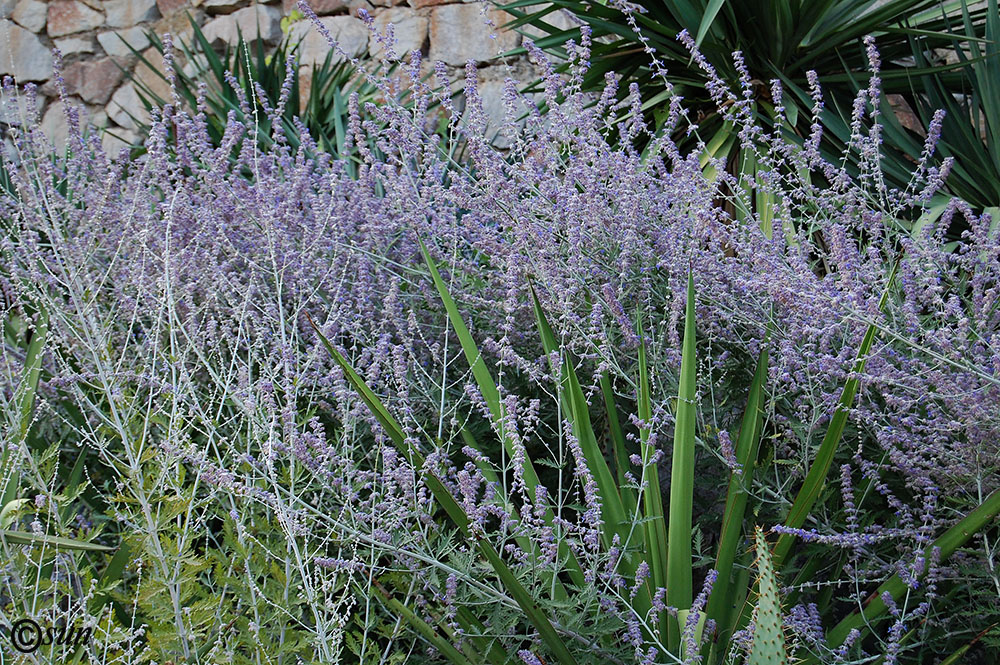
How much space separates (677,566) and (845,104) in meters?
3.04

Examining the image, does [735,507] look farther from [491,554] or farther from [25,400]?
[25,400]

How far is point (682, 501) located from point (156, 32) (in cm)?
724

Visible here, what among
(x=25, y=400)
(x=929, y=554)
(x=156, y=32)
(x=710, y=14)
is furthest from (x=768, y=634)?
(x=156, y=32)

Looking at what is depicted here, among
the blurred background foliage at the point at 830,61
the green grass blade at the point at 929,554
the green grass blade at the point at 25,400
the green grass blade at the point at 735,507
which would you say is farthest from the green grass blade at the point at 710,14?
the green grass blade at the point at 25,400

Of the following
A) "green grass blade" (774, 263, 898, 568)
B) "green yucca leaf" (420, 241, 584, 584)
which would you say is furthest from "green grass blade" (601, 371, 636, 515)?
"green grass blade" (774, 263, 898, 568)

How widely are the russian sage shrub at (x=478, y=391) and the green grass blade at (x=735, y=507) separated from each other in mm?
50

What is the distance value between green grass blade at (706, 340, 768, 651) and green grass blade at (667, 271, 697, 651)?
0.06 m

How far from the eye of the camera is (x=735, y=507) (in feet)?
6.05

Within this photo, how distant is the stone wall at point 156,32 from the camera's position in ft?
21.6

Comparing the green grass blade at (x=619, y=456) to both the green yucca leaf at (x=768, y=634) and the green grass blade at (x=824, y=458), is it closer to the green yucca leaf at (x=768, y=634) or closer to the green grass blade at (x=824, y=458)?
the green grass blade at (x=824, y=458)

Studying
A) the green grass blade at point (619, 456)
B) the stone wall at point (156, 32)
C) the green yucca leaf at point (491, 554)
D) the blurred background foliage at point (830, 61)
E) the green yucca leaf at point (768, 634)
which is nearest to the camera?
the green yucca leaf at point (768, 634)

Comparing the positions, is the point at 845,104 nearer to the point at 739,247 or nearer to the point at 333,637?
the point at 739,247

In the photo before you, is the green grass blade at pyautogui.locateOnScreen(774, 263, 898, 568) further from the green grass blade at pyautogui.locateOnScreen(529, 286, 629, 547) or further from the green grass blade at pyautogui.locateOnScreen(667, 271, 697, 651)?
the green grass blade at pyautogui.locateOnScreen(529, 286, 629, 547)

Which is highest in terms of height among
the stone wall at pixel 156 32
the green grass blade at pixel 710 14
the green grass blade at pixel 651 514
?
the green grass blade at pixel 710 14
